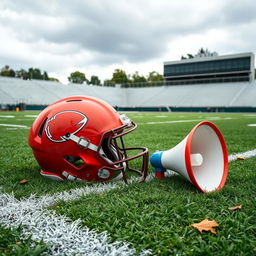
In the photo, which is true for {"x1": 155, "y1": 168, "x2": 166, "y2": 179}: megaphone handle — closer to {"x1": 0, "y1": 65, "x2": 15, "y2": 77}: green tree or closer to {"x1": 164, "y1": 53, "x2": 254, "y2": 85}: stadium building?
{"x1": 164, "y1": 53, "x2": 254, "y2": 85}: stadium building

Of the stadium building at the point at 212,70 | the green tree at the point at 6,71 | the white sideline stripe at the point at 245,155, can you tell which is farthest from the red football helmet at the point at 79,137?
the green tree at the point at 6,71

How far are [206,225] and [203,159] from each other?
959 millimetres

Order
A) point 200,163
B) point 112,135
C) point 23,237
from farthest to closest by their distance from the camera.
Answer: point 200,163
point 112,135
point 23,237

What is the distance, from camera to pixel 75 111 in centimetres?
190

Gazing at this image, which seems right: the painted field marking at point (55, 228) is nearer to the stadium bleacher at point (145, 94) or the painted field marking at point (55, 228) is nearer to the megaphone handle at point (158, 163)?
the megaphone handle at point (158, 163)

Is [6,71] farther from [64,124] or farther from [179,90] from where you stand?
[64,124]

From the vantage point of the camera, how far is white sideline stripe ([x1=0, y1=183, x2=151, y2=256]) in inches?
42.5

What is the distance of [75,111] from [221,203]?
113 centimetres

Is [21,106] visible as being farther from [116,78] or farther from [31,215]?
[116,78]

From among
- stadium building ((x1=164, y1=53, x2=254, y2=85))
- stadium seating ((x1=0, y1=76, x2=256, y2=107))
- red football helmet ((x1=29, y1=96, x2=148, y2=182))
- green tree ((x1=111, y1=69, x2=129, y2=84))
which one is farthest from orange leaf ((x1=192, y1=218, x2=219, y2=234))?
green tree ((x1=111, y1=69, x2=129, y2=84))

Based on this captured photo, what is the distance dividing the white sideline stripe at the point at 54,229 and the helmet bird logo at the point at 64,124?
16.9 inches

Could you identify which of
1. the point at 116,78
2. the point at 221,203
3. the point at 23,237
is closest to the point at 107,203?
the point at 23,237

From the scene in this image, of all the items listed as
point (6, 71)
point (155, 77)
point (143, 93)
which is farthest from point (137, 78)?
point (6, 71)

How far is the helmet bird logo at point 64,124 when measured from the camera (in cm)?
186
